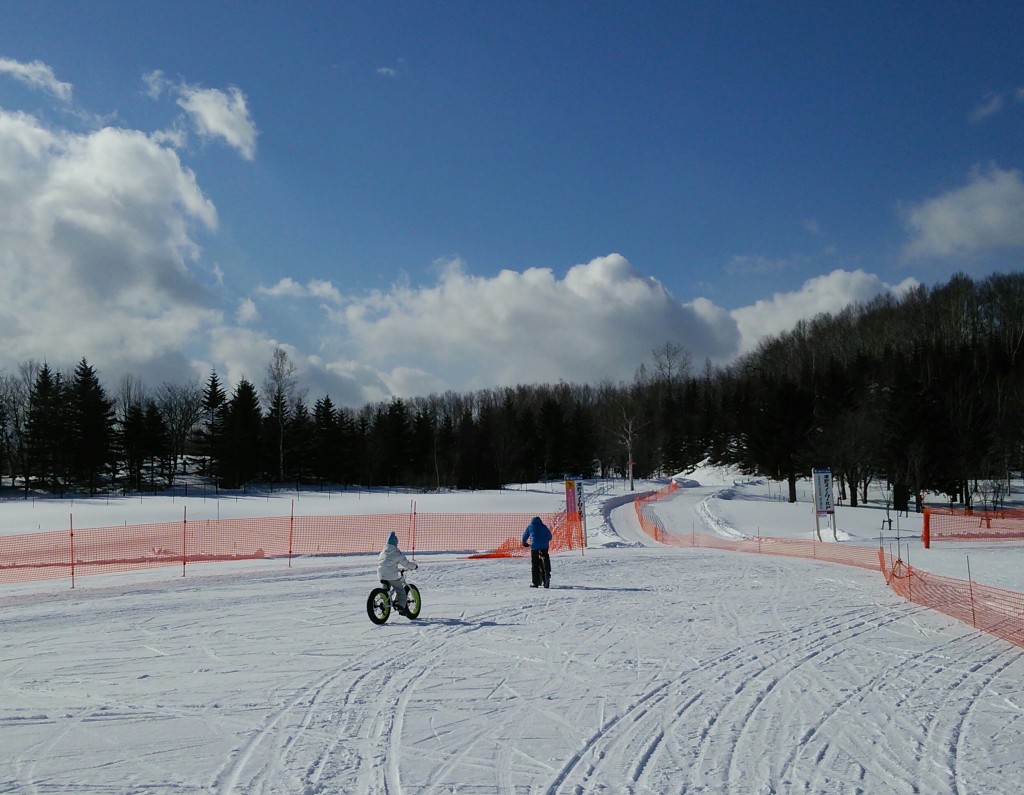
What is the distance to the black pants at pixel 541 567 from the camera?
16.5 m

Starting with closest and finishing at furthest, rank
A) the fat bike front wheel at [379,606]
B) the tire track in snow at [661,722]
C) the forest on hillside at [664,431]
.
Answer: the tire track in snow at [661,722], the fat bike front wheel at [379,606], the forest on hillside at [664,431]

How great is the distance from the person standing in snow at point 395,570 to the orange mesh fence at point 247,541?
1044 cm

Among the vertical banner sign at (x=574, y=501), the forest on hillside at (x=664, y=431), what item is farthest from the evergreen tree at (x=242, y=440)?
the vertical banner sign at (x=574, y=501)

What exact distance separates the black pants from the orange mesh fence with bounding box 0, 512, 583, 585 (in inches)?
293

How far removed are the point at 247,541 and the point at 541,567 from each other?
16535 millimetres

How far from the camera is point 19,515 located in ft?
132

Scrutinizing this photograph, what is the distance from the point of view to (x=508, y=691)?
8.45 m

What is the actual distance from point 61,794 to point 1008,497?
231 feet

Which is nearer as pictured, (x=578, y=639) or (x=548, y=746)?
(x=548, y=746)

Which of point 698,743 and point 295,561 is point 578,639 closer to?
point 698,743

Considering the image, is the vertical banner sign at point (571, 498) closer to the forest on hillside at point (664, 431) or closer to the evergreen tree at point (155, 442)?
the forest on hillside at point (664, 431)

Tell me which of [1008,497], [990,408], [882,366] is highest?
[882,366]

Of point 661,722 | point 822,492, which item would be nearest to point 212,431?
point 822,492

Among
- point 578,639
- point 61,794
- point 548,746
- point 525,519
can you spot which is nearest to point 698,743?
point 548,746
